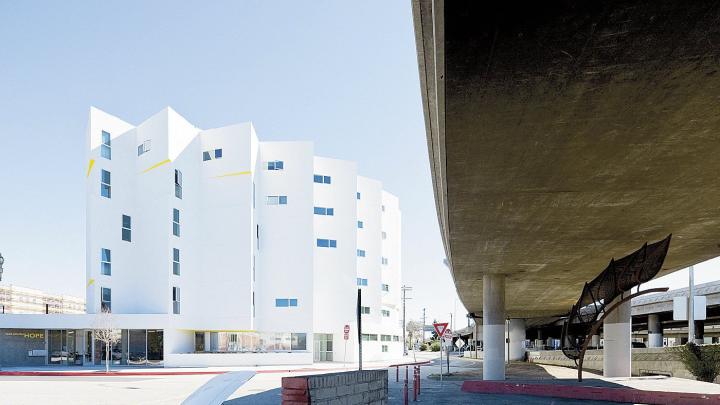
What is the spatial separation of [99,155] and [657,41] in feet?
148

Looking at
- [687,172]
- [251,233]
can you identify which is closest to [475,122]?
[687,172]

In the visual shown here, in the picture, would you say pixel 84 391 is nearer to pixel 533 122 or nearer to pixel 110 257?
pixel 533 122

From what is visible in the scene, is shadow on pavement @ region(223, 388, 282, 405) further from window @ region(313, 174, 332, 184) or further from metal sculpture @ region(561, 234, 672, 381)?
window @ region(313, 174, 332, 184)

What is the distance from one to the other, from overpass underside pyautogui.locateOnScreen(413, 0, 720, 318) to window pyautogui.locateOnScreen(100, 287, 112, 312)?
107 ft

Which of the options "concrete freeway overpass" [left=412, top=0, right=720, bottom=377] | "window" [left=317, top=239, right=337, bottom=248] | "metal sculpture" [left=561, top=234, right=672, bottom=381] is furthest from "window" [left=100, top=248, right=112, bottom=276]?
"metal sculpture" [left=561, top=234, right=672, bottom=381]

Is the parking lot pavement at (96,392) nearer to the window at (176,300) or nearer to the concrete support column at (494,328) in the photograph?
the concrete support column at (494,328)

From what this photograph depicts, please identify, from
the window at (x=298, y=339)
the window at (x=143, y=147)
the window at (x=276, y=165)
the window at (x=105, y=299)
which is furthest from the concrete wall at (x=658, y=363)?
the window at (x=143, y=147)

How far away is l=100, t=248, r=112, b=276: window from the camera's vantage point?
46.4m

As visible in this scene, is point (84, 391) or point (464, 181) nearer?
point (464, 181)

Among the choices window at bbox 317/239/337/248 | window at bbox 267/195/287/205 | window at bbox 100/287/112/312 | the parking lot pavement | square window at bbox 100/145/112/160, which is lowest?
the parking lot pavement

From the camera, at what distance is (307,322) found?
167 feet

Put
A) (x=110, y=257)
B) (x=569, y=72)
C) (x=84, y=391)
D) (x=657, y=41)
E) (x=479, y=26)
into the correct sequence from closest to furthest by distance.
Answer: (x=479, y=26) → (x=657, y=41) → (x=569, y=72) → (x=84, y=391) → (x=110, y=257)

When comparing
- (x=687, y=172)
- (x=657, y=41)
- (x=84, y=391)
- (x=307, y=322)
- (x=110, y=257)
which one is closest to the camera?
(x=657, y=41)

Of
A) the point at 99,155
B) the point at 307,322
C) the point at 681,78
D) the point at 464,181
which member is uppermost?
the point at 99,155
